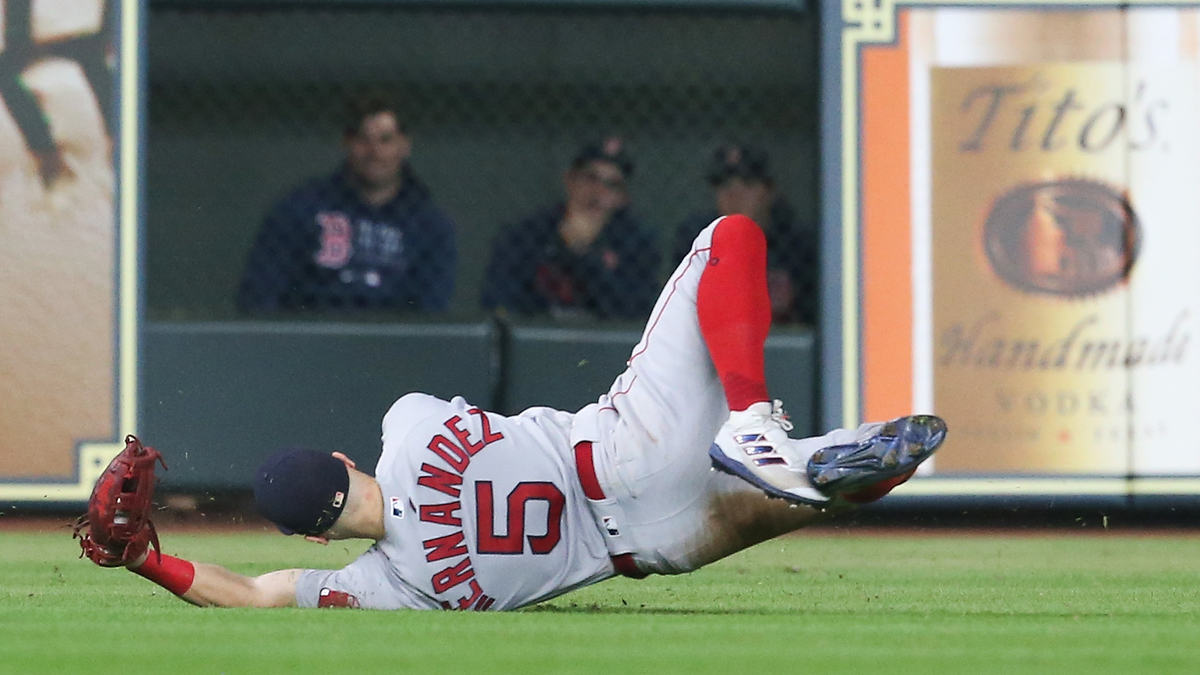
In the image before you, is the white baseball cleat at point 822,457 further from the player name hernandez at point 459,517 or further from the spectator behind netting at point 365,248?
the spectator behind netting at point 365,248

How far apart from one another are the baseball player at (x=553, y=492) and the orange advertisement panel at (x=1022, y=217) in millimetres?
3248

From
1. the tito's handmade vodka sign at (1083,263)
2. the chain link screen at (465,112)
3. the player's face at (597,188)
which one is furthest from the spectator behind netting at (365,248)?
the tito's handmade vodka sign at (1083,263)

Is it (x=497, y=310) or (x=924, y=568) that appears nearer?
(x=924, y=568)

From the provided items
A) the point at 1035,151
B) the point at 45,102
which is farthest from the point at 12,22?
the point at 1035,151

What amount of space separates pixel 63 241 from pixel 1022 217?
3928 mm

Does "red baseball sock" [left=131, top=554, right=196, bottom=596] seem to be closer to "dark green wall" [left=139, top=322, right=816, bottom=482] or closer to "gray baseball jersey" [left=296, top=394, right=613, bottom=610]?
"gray baseball jersey" [left=296, top=394, right=613, bottom=610]

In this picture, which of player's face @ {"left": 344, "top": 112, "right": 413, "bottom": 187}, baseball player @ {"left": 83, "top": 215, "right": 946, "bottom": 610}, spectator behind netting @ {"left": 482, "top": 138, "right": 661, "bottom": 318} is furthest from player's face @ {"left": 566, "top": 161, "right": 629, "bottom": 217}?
baseball player @ {"left": 83, "top": 215, "right": 946, "bottom": 610}

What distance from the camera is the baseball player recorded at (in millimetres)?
4246

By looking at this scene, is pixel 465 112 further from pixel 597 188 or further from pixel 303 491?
pixel 303 491

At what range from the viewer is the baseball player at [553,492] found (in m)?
4.25

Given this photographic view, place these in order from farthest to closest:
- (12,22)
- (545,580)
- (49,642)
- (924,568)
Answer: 1. (12,22)
2. (924,568)
3. (545,580)
4. (49,642)

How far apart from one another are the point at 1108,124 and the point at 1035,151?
0.32 m

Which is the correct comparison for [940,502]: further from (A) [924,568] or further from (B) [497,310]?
A: (B) [497,310]

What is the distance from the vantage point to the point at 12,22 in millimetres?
7445
